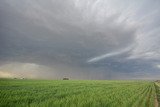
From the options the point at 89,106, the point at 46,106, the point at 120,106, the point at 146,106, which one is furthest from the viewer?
the point at 146,106

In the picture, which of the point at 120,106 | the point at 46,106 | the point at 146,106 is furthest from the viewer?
the point at 146,106

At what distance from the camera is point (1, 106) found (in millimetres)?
12195

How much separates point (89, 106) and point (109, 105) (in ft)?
6.47

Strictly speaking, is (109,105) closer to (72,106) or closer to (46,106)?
(72,106)

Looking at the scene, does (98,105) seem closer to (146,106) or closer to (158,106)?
(146,106)

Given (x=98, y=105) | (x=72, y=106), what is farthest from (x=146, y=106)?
(x=72, y=106)

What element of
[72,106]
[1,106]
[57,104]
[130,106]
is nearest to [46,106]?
[57,104]

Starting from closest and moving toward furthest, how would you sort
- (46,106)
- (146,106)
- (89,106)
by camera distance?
(46,106) < (89,106) < (146,106)

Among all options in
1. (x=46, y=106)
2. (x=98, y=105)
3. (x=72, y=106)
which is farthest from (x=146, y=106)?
(x=46, y=106)

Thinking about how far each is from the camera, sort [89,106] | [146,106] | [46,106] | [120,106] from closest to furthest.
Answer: [46,106] → [89,106] → [120,106] → [146,106]

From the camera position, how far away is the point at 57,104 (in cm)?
1280

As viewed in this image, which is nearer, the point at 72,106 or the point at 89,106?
the point at 72,106

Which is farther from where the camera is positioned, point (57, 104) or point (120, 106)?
point (120, 106)

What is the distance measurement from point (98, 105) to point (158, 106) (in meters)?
6.41
